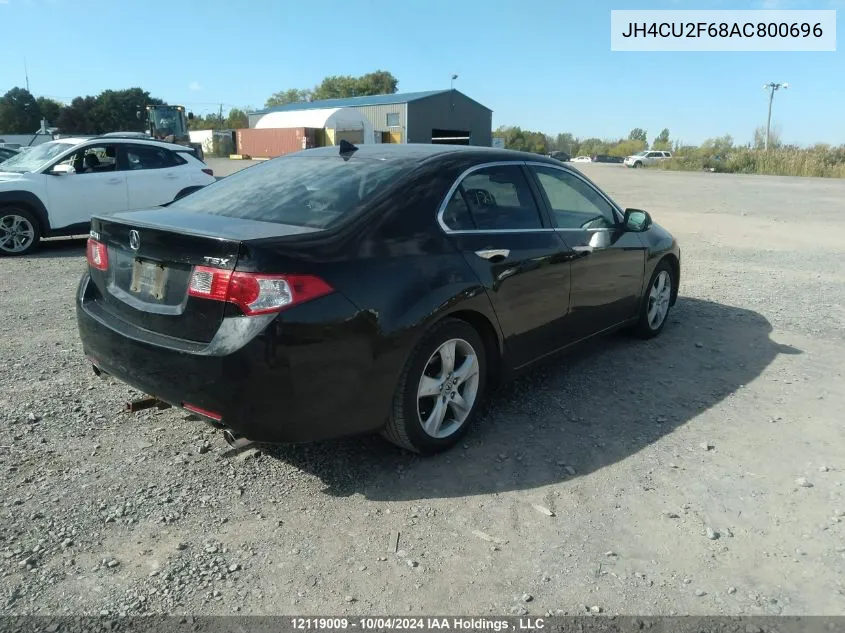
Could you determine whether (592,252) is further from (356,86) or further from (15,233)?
(356,86)

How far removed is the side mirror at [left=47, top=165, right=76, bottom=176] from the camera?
9.69 m

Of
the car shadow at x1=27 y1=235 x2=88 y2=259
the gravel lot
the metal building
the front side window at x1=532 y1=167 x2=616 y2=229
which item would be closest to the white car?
the car shadow at x1=27 y1=235 x2=88 y2=259

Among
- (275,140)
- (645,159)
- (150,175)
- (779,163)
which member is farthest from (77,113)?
(150,175)

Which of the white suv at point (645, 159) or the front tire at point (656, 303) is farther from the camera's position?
the white suv at point (645, 159)

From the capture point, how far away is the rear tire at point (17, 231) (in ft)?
31.1

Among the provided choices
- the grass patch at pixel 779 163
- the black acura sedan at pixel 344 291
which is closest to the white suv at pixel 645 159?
the grass patch at pixel 779 163

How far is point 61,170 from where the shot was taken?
32.1ft

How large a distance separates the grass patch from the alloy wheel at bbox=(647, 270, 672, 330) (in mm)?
45292

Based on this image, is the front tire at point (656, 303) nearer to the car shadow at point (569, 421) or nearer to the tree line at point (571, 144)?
the car shadow at point (569, 421)

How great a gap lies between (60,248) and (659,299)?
9202 mm

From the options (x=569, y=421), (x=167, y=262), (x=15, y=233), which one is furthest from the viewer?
(x=15, y=233)

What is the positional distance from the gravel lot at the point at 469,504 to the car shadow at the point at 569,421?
18 millimetres

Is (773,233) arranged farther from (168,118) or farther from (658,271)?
(168,118)

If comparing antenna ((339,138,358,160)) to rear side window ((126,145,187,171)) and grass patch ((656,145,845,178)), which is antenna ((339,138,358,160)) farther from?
grass patch ((656,145,845,178))
